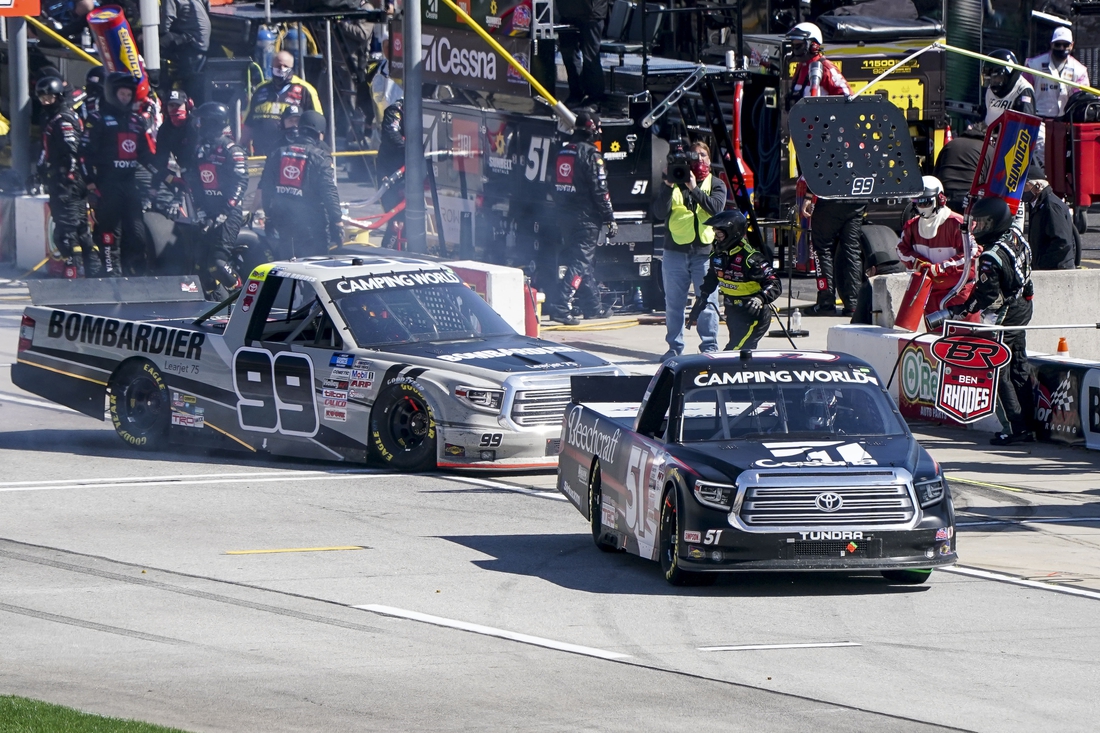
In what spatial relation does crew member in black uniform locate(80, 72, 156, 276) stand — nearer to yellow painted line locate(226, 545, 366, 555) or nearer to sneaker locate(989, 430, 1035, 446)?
sneaker locate(989, 430, 1035, 446)

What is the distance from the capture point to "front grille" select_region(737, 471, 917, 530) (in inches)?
381

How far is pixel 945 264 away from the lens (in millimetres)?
16828

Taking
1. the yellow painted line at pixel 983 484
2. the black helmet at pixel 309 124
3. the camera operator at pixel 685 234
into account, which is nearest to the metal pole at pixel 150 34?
the black helmet at pixel 309 124

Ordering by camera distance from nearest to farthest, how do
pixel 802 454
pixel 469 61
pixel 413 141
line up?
1. pixel 802 454
2. pixel 413 141
3. pixel 469 61

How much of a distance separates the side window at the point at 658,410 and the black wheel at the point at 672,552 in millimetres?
572

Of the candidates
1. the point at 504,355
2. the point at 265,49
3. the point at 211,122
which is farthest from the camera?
the point at 265,49

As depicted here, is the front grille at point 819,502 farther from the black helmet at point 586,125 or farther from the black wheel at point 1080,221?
the black wheel at point 1080,221

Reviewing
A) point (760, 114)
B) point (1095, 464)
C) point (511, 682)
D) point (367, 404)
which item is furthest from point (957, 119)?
point (511, 682)

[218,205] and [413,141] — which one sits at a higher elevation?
[413,141]

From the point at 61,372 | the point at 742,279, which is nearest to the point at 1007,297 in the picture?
the point at 742,279

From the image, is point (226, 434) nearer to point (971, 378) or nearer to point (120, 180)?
point (971, 378)

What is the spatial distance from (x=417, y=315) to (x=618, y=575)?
14.7 feet

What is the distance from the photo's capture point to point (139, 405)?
1538 centimetres

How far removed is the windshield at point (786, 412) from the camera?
410 inches
